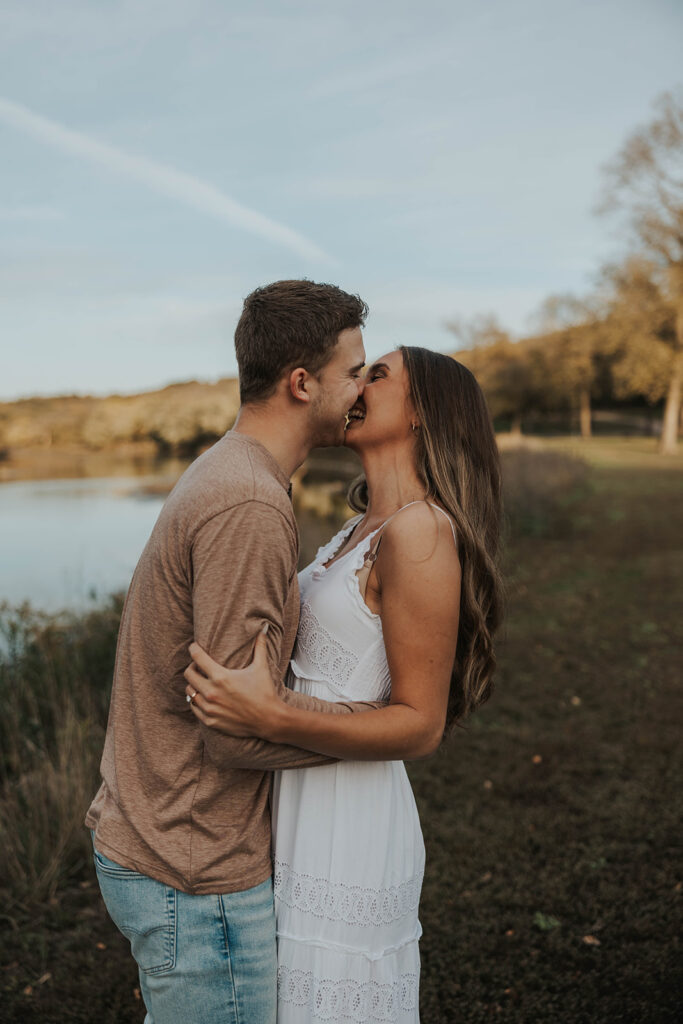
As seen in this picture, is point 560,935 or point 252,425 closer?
point 252,425

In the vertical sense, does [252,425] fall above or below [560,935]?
above

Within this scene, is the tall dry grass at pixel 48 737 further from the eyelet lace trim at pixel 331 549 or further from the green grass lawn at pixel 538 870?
the eyelet lace trim at pixel 331 549

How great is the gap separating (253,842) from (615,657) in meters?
7.24

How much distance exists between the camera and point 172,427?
8.56 m

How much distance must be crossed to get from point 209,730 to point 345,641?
484 mm

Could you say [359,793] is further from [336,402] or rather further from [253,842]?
[336,402]

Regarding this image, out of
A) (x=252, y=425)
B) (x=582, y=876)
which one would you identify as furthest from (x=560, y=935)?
(x=252, y=425)

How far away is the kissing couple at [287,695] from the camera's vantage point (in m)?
1.72

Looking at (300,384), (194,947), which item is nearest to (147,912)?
(194,947)

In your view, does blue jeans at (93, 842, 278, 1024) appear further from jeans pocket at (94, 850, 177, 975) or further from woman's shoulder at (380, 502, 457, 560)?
woman's shoulder at (380, 502, 457, 560)

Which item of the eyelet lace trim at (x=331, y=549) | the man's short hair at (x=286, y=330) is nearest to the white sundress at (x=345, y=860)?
the eyelet lace trim at (x=331, y=549)

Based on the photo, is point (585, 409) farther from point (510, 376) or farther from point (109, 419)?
point (109, 419)

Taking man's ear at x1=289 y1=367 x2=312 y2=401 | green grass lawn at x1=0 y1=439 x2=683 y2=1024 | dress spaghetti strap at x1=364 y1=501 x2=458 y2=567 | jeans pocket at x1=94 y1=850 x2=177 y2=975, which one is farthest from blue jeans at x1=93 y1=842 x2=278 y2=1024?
green grass lawn at x1=0 y1=439 x2=683 y2=1024

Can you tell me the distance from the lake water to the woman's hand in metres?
5.90
